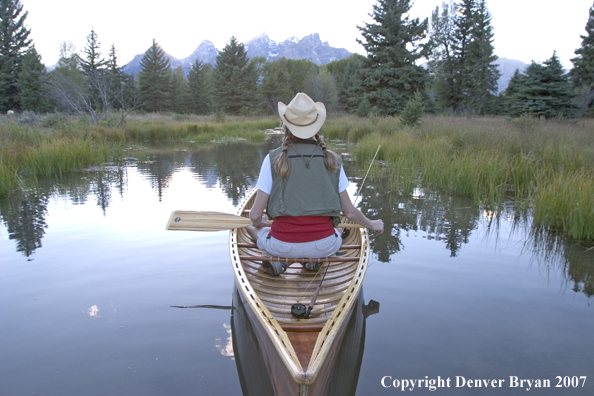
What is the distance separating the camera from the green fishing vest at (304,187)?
3268mm

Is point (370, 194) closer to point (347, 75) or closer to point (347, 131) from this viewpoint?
point (347, 131)

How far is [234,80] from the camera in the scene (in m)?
43.3

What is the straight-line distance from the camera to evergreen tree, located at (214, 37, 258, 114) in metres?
43.5

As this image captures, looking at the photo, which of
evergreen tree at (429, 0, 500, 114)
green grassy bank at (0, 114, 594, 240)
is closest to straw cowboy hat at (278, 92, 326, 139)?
green grassy bank at (0, 114, 594, 240)

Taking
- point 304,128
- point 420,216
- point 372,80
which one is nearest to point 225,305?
point 304,128

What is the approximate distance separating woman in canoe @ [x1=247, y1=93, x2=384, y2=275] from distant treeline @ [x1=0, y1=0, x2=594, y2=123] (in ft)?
40.8

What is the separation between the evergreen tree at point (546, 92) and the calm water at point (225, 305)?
44.2 feet

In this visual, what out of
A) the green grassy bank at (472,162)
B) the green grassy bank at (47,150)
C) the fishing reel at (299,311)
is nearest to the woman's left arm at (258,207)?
the fishing reel at (299,311)

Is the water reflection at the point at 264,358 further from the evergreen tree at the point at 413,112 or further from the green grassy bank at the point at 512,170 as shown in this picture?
the evergreen tree at the point at 413,112

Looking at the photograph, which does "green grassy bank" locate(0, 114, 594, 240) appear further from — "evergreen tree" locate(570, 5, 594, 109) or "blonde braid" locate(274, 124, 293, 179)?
"evergreen tree" locate(570, 5, 594, 109)

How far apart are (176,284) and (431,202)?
508 cm

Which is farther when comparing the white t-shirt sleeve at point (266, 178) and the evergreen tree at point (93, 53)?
the evergreen tree at point (93, 53)

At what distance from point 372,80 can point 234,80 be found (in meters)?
20.4

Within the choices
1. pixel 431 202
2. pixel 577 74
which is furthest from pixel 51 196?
pixel 577 74
